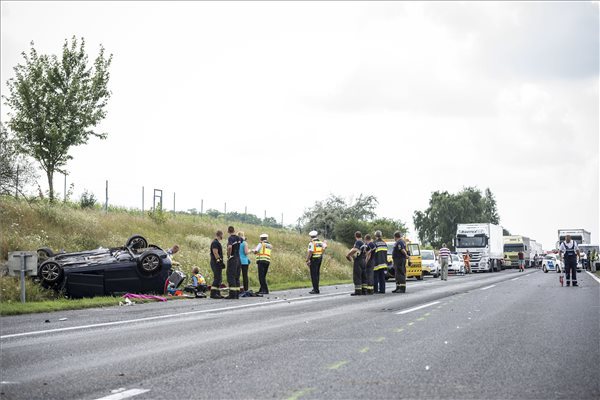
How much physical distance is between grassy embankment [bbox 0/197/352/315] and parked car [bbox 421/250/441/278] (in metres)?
4.65

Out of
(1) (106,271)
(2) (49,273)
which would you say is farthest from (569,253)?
(2) (49,273)

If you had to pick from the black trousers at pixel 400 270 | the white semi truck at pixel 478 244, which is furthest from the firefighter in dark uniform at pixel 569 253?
the white semi truck at pixel 478 244

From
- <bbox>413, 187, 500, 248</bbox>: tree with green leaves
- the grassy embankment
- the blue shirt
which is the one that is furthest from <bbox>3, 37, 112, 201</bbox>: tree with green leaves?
<bbox>413, 187, 500, 248</bbox>: tree with green leaves

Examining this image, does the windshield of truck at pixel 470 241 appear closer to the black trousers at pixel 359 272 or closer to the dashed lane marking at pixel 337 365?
the black trousers at pixel 359 272

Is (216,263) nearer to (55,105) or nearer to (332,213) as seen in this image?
(55,105)

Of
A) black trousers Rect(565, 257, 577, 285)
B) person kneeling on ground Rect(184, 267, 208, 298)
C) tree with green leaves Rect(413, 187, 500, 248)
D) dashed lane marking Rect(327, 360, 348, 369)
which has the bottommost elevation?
person kneeling on ground Rect(184, 267, 208, 298)

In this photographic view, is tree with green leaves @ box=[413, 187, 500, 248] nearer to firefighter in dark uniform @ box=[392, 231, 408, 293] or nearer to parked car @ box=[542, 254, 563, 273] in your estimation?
parked car @ box=[542, 254, 563, 273]

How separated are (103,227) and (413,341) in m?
24.2

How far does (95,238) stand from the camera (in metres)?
29.5

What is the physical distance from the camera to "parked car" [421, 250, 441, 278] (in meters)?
44.8

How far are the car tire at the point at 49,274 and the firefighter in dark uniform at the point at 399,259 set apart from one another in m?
9.77

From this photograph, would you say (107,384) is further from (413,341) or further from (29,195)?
(29,195)

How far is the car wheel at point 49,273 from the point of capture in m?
18.7

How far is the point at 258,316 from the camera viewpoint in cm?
1402
